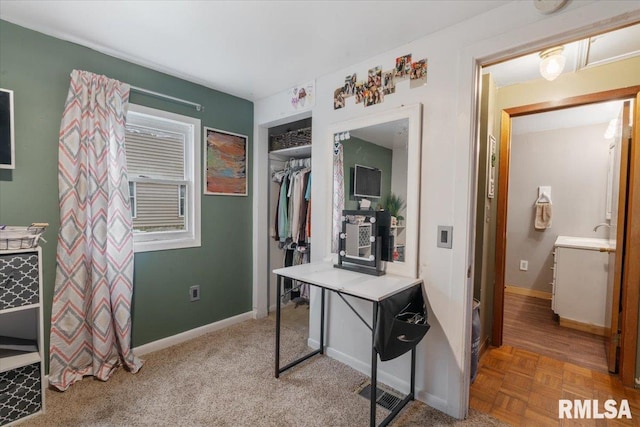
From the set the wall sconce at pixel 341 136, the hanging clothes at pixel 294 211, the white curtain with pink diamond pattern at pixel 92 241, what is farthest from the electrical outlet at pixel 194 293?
the wall sconce at pixel 341 136

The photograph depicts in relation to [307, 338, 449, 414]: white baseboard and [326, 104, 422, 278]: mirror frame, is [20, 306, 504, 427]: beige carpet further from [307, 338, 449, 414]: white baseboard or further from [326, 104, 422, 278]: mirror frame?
[326, 104, 422, 278]: mirror frame

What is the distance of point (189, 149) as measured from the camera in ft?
8.48

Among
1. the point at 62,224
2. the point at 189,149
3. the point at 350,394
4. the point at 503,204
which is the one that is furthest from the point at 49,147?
the point at 503,204

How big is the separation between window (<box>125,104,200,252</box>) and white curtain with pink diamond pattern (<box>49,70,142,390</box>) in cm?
22

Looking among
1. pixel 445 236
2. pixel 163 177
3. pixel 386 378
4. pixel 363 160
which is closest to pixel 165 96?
pixel 163 177

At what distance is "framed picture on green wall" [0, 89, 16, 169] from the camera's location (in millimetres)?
1656

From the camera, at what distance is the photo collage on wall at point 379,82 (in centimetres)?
183

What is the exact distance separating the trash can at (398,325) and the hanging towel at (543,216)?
3.22 metres

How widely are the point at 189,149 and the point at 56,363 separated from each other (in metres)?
1.80

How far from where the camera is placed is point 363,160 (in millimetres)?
2139

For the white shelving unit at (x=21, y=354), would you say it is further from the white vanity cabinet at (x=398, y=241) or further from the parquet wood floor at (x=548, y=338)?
the parquet wood floor at (x=548, y=338)

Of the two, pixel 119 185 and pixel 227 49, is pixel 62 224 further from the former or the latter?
pixel 227 49

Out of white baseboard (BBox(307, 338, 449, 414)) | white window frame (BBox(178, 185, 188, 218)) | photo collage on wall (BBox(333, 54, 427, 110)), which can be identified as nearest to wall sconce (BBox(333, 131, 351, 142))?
photo collage on wall (BBox(333, 54, 427, 110))

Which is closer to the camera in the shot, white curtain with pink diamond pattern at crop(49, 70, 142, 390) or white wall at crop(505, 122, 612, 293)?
white curtain with pink diamond pattern at crop(49, 70, 142, 390)
